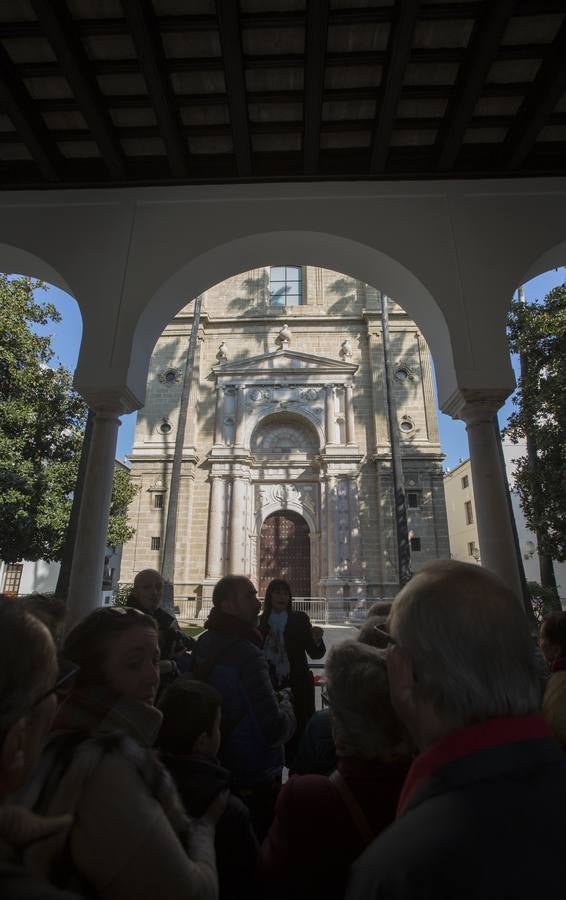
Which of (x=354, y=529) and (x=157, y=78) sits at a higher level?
(x=157, y=78)

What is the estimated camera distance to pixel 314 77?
144 inches

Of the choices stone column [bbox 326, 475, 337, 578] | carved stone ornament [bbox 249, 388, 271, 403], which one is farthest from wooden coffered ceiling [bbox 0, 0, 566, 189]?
carved stone ornament [bbox 249, 388, 271, 403]

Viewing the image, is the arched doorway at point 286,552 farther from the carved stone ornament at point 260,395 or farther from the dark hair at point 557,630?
the dark hair at point 557,630

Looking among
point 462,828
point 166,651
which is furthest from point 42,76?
point 462,828

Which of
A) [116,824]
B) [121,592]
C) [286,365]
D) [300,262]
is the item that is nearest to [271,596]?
[116,824]

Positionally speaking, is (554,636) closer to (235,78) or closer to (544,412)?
(235,78)

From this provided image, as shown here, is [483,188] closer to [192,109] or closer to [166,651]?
[192,109]

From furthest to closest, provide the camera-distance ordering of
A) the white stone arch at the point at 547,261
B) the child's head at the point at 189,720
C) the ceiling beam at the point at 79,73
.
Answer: the white stone arch at the point at 547,261, the ceiling beam at the point at 79,73, the child's head at the point at 189,720

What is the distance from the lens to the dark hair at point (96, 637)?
4.37 feet

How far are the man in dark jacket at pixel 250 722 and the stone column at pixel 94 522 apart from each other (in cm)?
241

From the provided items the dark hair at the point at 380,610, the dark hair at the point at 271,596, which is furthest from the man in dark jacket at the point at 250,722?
the dark hair at the point at 271,596

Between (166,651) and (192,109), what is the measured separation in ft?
14.1

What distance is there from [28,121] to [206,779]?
494cm

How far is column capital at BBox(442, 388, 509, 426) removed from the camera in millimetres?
4352
